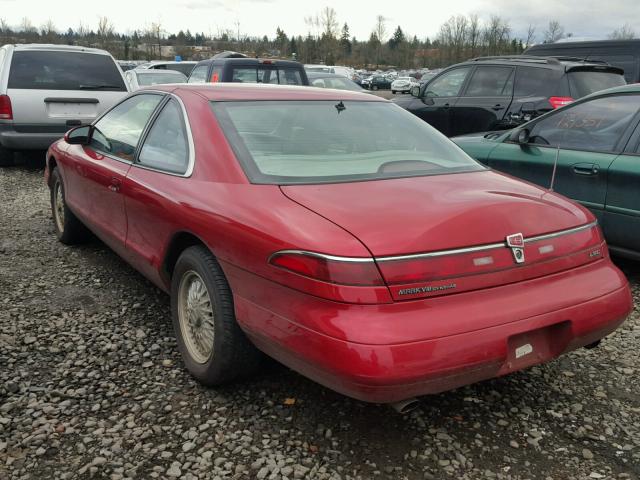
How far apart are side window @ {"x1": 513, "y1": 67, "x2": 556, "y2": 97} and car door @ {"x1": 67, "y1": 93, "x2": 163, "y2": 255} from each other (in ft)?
17.7

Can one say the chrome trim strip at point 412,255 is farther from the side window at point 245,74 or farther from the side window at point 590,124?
the side window at point 245,74

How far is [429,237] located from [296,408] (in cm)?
108

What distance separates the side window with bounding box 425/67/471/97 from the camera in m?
9.02

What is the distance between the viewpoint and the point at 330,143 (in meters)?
3.31

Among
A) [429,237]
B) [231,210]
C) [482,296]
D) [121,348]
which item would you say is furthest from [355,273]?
[121,348]

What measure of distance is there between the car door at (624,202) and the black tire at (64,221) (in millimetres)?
4134

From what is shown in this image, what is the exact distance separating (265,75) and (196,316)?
7.78 metres

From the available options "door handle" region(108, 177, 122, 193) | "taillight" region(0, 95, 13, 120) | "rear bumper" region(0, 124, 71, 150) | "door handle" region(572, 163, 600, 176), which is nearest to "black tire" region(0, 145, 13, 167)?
"rear bumper" region(0, 124, 71, 150)

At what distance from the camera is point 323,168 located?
303 cm

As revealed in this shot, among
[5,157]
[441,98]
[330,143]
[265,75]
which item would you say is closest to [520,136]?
[330,143]

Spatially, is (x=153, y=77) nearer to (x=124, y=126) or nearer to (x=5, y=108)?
(x=5, y=108)

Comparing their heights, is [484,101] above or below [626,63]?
below

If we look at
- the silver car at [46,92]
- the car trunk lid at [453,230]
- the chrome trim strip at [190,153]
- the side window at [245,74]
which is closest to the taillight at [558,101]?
the side window at [245,74]

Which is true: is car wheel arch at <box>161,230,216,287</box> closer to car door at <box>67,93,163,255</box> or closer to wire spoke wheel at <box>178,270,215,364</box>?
wire spoke wheel at <box>178,270,215,364</box>
